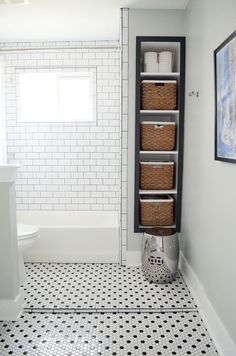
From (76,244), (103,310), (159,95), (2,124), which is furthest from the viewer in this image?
(2,124)

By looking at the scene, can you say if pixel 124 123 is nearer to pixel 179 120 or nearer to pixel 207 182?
pixel 179 120

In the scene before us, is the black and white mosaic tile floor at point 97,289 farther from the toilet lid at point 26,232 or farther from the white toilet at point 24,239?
the toilet lid at point 26,232

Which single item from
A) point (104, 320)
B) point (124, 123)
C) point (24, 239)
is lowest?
point (104, 320)

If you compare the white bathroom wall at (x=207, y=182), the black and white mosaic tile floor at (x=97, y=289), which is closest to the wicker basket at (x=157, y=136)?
the white bathroom wall at (x=207, y=182)

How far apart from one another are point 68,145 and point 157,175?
1407 mm

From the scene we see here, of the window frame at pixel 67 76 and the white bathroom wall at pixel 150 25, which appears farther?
the window frame at pixel 67 76

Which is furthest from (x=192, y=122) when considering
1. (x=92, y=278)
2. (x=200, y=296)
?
(x=92, y=278)

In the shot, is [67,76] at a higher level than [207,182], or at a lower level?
higher

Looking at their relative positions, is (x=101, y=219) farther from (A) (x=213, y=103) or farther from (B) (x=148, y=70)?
(A) (x=213, y=103)

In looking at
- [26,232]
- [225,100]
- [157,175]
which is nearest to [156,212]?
[157,175]

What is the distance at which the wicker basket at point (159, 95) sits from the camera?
2.78 metres

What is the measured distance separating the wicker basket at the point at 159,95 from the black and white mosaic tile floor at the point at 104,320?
1634 millimetres

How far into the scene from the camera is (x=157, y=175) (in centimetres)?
290

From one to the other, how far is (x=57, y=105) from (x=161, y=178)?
5.76 ft
